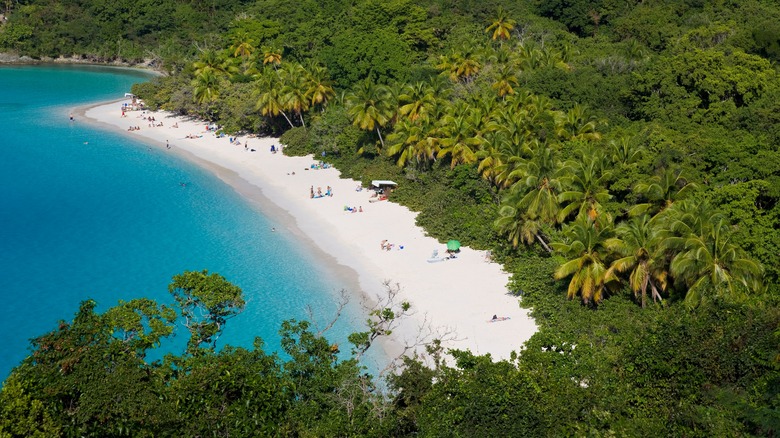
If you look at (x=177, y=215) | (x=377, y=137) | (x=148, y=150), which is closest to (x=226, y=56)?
(x=148, y=150)

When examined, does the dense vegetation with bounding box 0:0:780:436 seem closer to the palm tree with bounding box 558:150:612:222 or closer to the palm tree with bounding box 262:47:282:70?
the palm tree with bounding box 558:150:612:222

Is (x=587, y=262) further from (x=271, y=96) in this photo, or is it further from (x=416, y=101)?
(x=271, y=96)

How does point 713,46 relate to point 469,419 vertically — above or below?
above

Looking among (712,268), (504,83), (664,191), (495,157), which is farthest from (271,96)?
(712,268)

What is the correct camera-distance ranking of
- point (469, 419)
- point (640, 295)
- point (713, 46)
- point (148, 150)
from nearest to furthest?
point (469, 419)
point (640, 295)
point (713, 46)
point (148, 150)

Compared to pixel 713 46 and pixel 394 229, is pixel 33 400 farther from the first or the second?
pixel 713 46

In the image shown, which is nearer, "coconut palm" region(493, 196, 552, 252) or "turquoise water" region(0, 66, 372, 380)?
"turquoise water" region(0, 66, 372, 380)

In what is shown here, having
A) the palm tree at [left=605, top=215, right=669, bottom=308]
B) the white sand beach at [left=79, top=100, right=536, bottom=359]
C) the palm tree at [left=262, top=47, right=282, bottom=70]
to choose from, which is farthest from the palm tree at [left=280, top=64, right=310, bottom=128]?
the palm tree at [left=605, top=215, right=669, bottom=308]
